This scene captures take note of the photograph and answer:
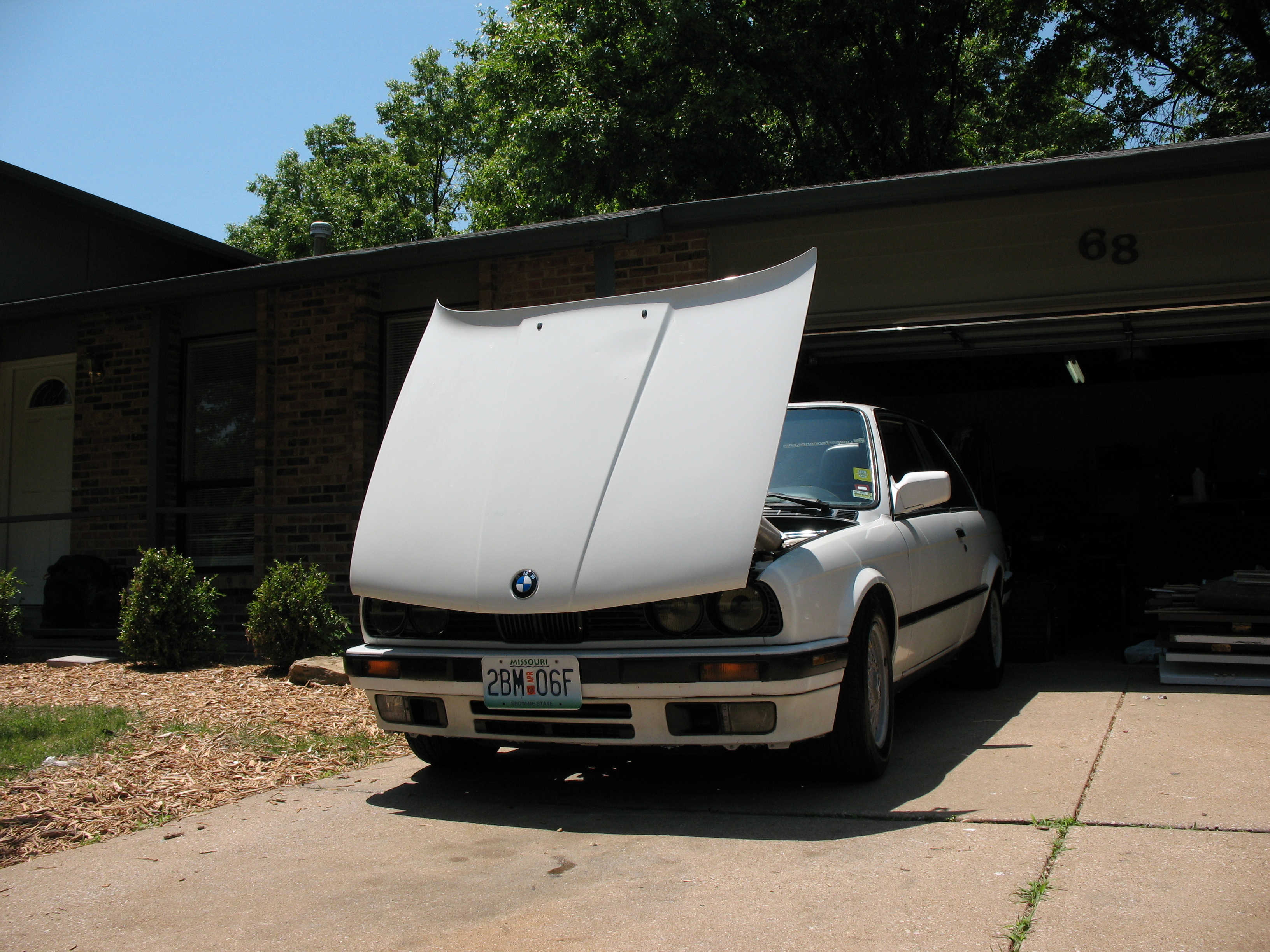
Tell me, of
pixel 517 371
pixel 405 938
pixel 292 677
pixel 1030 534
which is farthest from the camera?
pixel 1030 534

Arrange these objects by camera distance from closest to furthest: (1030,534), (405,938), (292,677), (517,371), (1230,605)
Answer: (405,938) → (517,371) → (1230,605) → (292,677) → (1030,534)

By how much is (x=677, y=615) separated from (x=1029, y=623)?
15.7 feet

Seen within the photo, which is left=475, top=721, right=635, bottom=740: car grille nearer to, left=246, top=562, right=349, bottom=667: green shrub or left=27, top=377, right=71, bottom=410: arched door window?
left=246, top=562, right=349, bottom=667: green shrub

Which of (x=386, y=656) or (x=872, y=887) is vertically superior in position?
(x=386, y=656)

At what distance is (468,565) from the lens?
4.00m

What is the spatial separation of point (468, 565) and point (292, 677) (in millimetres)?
3866

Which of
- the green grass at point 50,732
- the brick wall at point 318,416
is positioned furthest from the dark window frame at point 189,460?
the green grass at point 50,732

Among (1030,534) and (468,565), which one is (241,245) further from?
(468,565)

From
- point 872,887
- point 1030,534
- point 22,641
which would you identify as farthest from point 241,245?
point 872,887

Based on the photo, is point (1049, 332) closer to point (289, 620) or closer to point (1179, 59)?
point (289, 620)

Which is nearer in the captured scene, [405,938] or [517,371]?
[405,938]

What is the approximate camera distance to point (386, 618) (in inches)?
170

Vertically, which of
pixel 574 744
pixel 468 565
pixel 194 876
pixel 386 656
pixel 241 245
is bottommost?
pixel 194 876

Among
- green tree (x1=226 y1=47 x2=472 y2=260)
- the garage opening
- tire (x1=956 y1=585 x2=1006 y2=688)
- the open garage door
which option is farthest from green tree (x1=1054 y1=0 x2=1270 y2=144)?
green tree (x1=226 y1=47 x2=472 y2=260)
